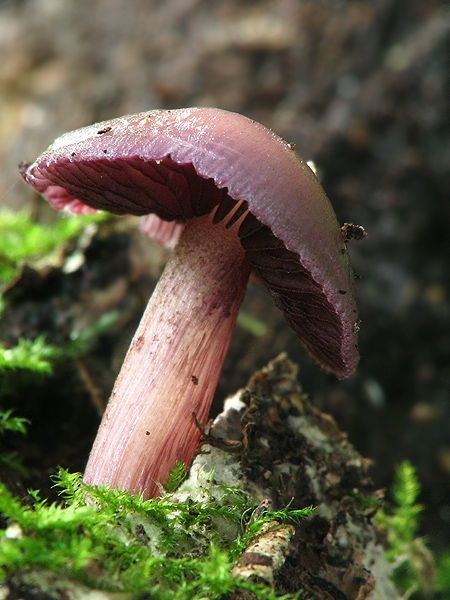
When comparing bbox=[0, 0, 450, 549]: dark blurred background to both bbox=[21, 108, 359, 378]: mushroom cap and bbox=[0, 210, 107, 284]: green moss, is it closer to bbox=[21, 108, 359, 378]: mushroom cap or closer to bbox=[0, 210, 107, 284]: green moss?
bbox=[0, 210, 107, 284]: green moss

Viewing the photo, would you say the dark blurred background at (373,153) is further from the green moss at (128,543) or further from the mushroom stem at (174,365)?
the green moss at (128,543)

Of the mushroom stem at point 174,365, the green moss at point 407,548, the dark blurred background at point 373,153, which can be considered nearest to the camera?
the mushroom stem at point 174,365

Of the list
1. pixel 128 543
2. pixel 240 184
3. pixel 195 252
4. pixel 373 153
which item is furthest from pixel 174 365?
pixel 373 153

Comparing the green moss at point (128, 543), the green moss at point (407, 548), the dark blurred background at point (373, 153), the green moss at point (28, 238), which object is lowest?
the green moss at point (128, 543)

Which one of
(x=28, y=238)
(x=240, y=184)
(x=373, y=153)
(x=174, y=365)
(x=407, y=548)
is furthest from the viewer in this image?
(x=373, y=153)

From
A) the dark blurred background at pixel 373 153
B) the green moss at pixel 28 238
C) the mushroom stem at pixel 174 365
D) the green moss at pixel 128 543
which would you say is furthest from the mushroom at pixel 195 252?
the dark blurred background at pixel 373 153

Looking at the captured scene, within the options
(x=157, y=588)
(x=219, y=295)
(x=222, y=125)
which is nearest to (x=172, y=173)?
(x=222, y=125)

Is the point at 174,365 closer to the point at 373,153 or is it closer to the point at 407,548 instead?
the point at 407,548
